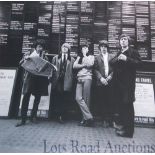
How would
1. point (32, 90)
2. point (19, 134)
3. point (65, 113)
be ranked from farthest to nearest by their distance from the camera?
point (65, 113)
point (32, 90)
point (19, 134)

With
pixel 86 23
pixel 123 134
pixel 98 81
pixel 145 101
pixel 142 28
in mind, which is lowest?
pixel 123 134

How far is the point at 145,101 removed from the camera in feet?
14.9

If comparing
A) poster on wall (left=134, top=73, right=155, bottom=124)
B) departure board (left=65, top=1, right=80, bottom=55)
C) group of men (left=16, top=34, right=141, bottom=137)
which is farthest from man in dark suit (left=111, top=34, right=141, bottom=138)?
departure board (left=65, top=1, right=80, bottom=55)

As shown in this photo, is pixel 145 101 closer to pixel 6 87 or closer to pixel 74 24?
pixel 74 24

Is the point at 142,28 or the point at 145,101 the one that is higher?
the point at 142,28

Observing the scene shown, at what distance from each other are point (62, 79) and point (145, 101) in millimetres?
1702

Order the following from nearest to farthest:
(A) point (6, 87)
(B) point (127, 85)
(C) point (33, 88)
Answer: (B) point (127, 85) < (C) point (33, 88) < (A) point (6, 87)

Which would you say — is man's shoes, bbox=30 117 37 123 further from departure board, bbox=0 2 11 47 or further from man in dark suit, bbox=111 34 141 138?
departure board, bbox=0 2 11 47

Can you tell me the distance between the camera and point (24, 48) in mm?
4961

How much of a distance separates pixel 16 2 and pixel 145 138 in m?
3.81

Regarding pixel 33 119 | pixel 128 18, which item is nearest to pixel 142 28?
pixel 128 18

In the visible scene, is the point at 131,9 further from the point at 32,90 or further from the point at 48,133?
the point at 48,133

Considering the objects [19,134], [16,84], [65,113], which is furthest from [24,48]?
[19,134]

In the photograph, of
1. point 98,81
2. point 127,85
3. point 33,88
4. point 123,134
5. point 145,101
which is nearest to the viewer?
point 127,85
